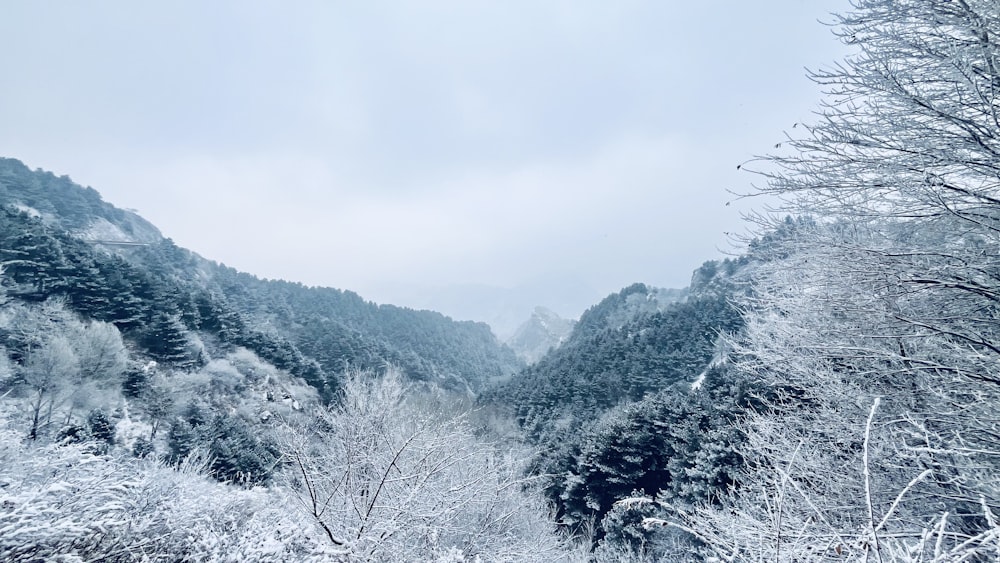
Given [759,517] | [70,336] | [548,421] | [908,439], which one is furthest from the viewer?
[548,421]

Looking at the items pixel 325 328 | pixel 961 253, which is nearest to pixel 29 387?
pixel 961 253

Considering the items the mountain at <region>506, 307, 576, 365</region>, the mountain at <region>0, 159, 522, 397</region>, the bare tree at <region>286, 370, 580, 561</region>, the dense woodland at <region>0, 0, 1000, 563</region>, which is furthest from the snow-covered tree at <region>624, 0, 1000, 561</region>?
the mountain at <region>506, 307, 576, 365</region>

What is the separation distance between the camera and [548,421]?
Answer: 32.3 meters

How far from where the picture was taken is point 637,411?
18047mm

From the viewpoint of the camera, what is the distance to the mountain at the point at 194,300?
77.3 ft

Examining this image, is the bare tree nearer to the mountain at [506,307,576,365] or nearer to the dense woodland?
the dense woodland

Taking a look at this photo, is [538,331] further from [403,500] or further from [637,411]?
[403,500]

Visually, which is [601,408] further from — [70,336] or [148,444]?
[70,336]

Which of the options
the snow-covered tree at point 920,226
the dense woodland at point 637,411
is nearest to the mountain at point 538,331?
the dense woodland at point 637,411

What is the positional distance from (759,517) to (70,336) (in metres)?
27.4

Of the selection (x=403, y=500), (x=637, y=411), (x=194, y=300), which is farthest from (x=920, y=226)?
(x=194, y=300)

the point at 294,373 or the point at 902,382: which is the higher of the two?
the point at 902,382

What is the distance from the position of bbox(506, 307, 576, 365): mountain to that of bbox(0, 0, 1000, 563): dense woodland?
3177 inches

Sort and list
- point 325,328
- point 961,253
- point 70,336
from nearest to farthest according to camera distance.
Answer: point 961,253 < point 70,336 < point 325,328
